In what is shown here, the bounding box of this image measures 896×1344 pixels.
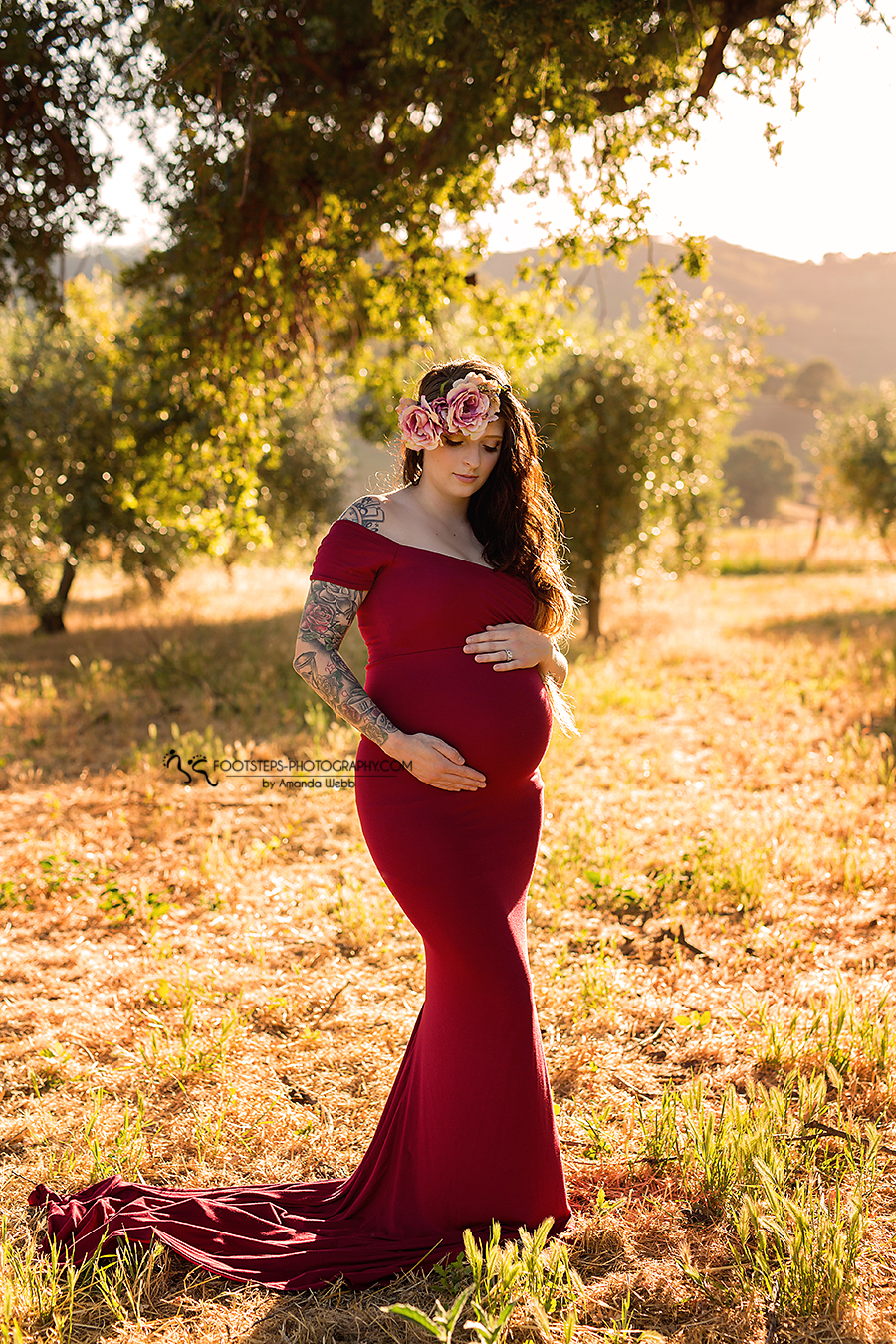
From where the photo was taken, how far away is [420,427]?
109 inches

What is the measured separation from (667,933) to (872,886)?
1.57 metres

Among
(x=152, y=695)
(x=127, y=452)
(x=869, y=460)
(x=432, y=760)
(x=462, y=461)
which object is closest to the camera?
(x=432, y=760)

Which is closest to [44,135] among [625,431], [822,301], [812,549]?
[625,431]

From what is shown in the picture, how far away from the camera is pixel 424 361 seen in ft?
10.4

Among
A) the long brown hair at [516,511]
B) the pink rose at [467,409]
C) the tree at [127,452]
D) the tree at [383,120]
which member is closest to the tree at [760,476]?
the tree at [127,452]

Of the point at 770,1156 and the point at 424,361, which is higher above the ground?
the point at 424,361

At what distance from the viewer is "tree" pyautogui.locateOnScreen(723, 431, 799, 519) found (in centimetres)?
6838

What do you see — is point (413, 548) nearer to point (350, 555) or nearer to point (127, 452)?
point (350, 555)

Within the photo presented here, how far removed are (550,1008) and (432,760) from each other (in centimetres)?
232

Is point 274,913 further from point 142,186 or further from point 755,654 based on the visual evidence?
point 755,654

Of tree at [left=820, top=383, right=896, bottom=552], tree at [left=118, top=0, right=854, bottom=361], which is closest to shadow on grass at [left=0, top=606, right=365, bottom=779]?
tree at [left=118, top=0, right=854, bottom=361]

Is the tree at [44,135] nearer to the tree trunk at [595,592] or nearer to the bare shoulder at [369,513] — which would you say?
the bare shoulder at [369,513]

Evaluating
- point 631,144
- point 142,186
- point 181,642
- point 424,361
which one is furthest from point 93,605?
point 424,361

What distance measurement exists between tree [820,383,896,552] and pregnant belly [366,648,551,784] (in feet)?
65.9
